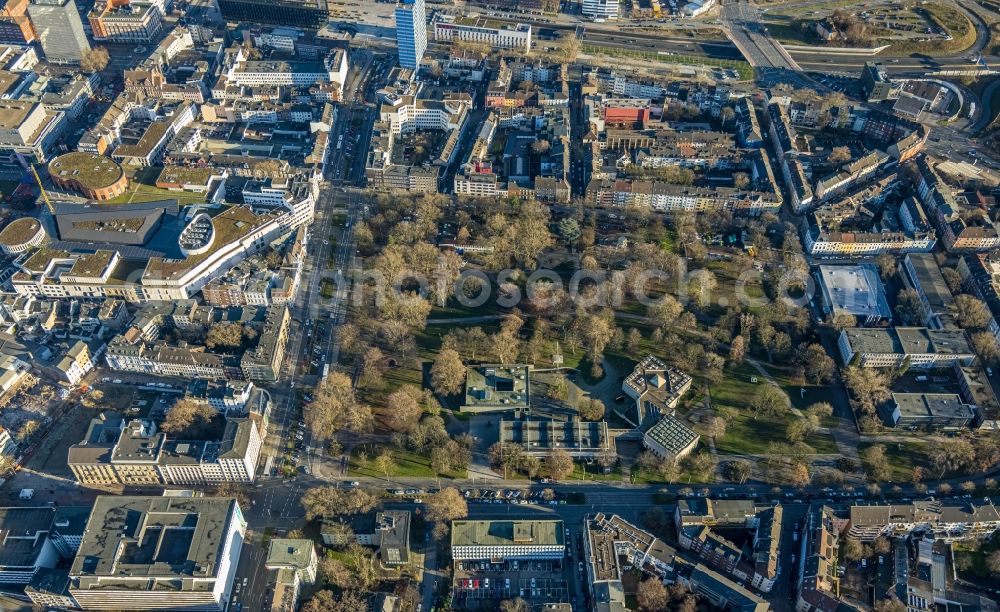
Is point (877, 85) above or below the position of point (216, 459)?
above

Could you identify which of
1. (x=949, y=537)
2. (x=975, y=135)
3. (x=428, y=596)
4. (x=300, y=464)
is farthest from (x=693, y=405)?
(x=975, y=135)

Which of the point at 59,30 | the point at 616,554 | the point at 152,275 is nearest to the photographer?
the point at 616,554

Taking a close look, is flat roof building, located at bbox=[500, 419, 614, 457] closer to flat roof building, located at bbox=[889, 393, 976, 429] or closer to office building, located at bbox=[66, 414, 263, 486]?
office building, located at bbox=[66, 414, 263, 486]

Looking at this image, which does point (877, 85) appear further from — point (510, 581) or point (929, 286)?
point (510, 581)

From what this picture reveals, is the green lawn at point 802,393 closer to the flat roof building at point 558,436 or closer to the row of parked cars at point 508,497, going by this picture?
the flat roof building at point 558,436

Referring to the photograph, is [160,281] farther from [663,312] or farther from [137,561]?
[663,312]

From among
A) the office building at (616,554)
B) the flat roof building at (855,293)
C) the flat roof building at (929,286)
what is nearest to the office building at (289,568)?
the office building at (616,554)

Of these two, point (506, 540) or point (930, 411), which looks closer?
point (506, 540)

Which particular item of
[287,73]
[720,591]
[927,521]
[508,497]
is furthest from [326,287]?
[927,521]
